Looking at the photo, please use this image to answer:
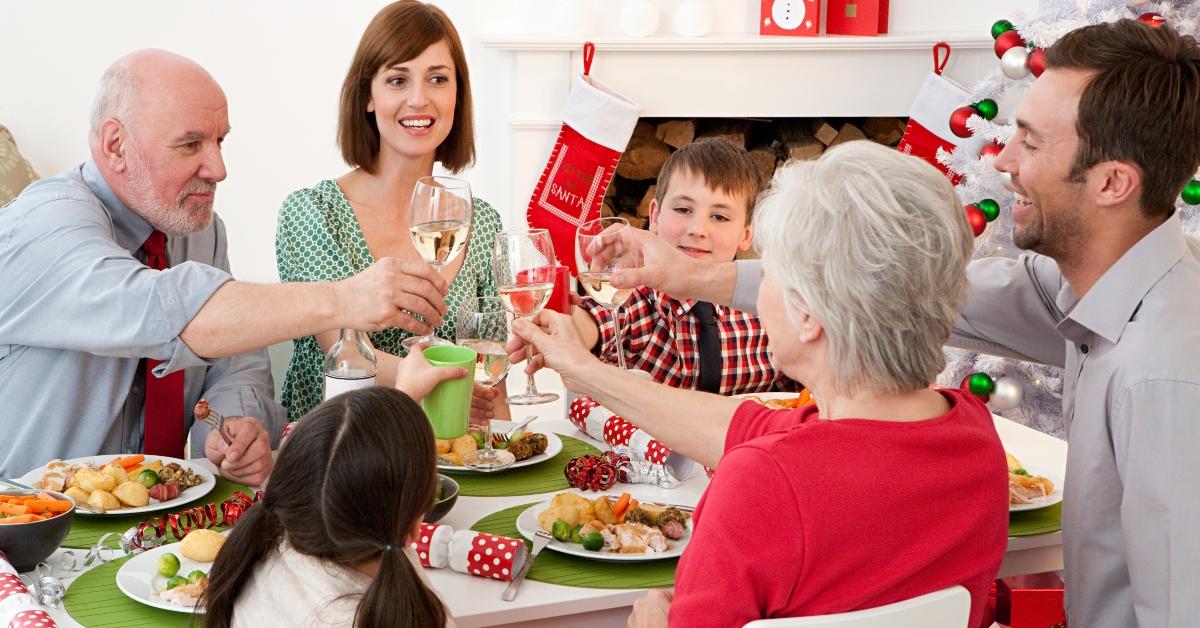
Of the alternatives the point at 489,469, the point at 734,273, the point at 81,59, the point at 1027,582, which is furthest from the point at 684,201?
the point at 81,59

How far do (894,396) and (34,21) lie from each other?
12.5 ft

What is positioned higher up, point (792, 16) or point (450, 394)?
point (792, 16)

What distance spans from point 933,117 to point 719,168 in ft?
6.03

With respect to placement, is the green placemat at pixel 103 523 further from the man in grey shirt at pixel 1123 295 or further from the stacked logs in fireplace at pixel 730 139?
the stacked logs in fireplace at pixel 730 139

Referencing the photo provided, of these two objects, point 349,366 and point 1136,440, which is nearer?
point 1136,440

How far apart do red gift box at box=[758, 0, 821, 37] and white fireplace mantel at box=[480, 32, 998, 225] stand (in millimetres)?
64

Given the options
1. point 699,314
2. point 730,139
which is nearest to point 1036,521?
point 699,314

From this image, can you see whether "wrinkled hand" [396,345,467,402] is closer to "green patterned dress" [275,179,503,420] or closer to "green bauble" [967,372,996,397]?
"green patterned dress" [275,179,503,420]

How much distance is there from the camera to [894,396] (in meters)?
1.29

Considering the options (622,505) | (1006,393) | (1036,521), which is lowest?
(1006,393)

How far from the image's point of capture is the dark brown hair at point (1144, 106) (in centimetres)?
164

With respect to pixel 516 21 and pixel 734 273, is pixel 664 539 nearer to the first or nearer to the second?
pixel 734 273

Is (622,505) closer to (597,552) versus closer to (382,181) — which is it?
(597,552)

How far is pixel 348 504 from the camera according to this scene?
1259 millimetres
